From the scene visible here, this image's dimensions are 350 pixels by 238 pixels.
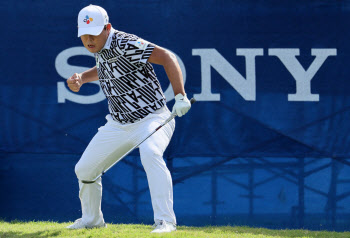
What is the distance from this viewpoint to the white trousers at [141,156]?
175 inches

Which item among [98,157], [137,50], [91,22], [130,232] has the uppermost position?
[91,22]

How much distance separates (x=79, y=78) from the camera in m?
4.93

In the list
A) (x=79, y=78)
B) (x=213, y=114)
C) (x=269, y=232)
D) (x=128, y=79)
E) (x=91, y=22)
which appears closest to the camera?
(x=91, y=22)

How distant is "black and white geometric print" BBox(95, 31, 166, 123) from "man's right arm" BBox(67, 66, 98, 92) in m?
0.23

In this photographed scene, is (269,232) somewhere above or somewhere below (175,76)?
below

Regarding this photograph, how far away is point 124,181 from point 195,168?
2.33ft

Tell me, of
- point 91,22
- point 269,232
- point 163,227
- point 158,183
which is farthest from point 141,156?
point 269,232

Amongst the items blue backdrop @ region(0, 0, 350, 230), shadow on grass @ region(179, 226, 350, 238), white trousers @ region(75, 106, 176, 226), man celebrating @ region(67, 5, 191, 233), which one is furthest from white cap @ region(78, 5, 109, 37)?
shadow on grass @ region(179, 226, 350, 238)

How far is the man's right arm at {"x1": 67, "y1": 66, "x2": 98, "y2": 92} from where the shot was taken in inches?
192

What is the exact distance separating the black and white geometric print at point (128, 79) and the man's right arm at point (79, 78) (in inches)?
9.1

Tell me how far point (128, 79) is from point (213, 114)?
1.66 m

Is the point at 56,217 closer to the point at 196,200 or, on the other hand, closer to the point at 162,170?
the point at 196,200

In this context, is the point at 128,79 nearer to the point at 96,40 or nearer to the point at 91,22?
the point at 96,40

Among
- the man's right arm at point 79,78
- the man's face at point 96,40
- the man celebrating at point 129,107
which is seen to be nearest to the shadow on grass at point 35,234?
the man celebrating at point 129,107
